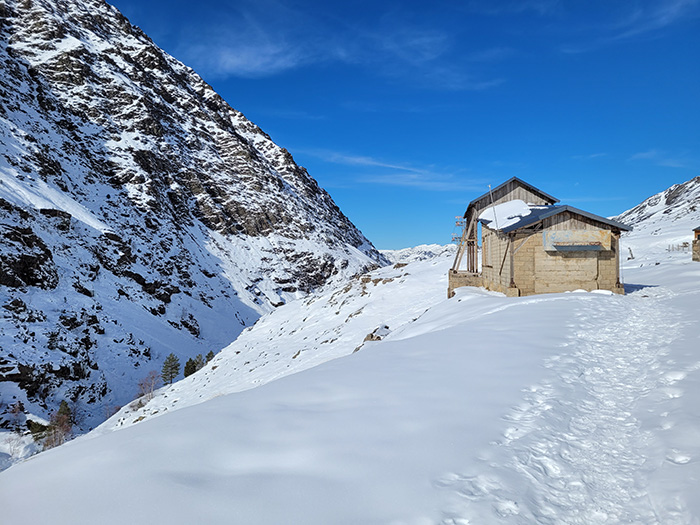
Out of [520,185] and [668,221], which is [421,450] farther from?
[668,221]

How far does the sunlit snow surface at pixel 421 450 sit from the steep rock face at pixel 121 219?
45.8 metres

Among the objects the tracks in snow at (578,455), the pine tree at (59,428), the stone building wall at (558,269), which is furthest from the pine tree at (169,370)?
the tracks in snow at (578,455)

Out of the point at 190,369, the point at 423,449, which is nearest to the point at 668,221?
the point at 190,369

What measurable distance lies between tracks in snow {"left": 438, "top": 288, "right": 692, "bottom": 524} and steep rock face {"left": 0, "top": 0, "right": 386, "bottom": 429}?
157ft

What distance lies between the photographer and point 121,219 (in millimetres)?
78500

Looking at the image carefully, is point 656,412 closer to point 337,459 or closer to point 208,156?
point 337,459

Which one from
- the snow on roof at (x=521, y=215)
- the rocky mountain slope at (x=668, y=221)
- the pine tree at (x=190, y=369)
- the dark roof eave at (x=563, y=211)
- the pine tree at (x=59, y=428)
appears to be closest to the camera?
the dark roof eave at (x=563, y=211)

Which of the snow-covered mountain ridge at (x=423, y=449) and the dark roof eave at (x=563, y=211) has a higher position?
the dark roof eave at (x=563, y=211)

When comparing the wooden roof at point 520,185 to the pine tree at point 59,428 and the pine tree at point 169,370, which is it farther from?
the pine tree at point 169,370

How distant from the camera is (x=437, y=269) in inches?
1207

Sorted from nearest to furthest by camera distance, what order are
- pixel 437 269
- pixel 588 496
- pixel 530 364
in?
pixel 588 496 < pixel 530 364 < pixel 437 269

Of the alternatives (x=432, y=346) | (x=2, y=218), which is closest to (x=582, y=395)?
(x=432, y=346)

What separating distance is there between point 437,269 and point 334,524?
95.4 ft

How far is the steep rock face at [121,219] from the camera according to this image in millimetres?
46844
